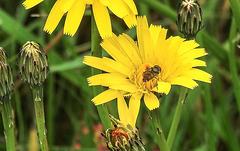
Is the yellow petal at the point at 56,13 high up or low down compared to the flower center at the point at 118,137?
up

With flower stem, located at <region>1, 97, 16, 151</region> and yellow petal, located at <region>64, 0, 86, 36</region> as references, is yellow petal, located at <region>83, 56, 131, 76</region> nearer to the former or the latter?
yellow petal, located at <region>64, 0, 86, 36</region>

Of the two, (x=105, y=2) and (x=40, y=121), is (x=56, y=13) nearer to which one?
(x=105, y=2)

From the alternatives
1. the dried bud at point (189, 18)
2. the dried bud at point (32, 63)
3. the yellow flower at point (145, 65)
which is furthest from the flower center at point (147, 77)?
the dried bud at point (32, 63)

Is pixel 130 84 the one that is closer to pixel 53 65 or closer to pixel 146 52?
pixel 146 52

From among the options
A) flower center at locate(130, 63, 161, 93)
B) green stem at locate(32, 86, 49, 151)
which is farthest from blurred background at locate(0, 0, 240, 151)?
green stem at locate(32, 86, 49, 151)

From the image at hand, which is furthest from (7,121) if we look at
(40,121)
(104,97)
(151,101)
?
(151,101)

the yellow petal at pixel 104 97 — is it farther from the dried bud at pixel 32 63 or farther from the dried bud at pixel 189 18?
the dried bud at pixel 189 18
